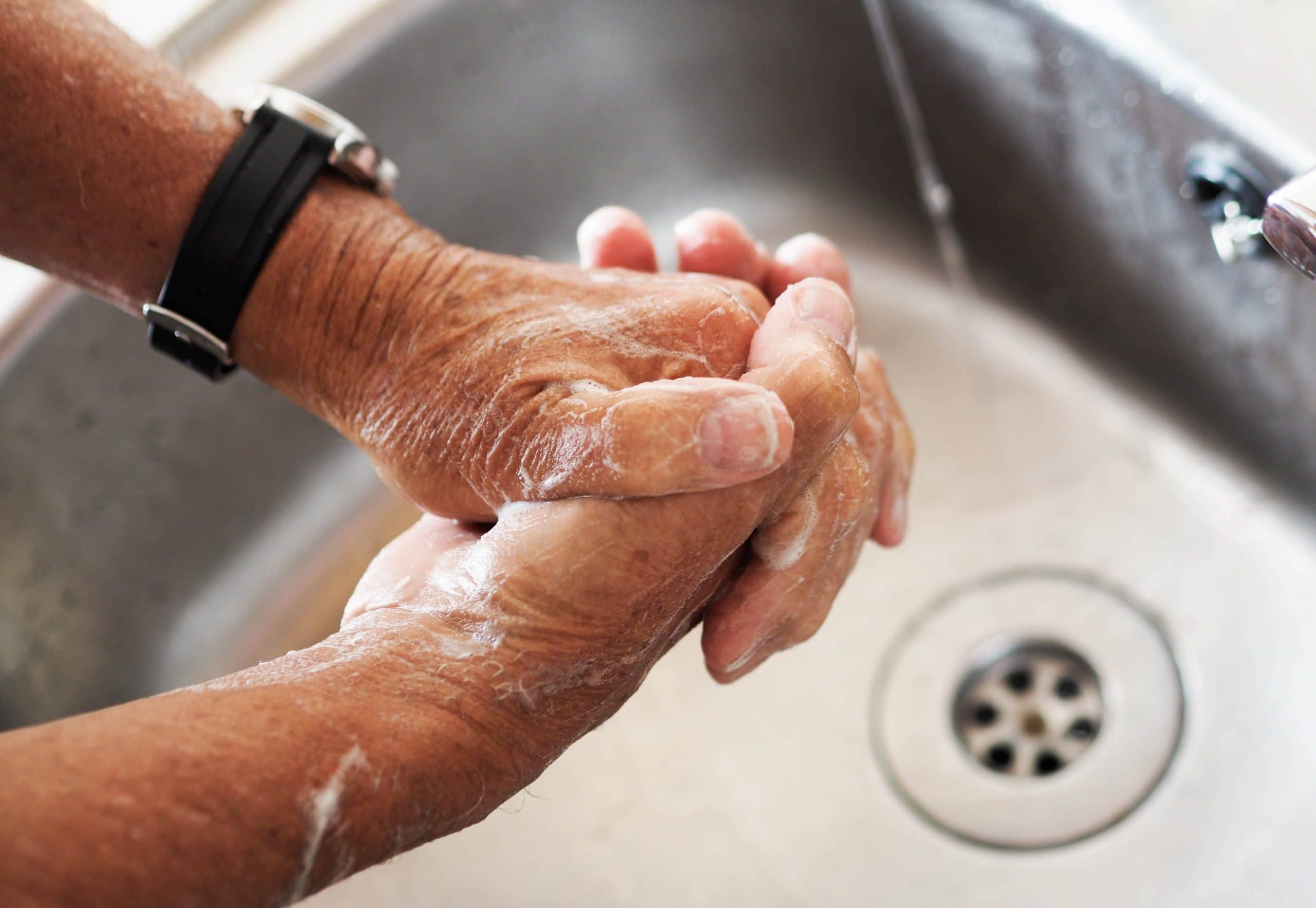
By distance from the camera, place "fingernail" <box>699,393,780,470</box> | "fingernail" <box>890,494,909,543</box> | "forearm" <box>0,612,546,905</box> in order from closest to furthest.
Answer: "forearm" <box>0,612,546,905</box>
"fingernail" <box>699,393,780,470</box>
"fingernail" <box>890,494,909,543</box>

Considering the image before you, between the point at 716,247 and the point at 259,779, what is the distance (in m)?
0.48

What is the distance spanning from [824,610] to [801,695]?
194mm

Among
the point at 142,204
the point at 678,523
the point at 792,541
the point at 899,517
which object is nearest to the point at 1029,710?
the point at 899,517

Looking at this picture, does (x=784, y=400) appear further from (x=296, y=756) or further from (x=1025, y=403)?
(x=1025, y=403)

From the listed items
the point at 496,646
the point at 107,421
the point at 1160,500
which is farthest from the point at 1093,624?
the point at 107,421

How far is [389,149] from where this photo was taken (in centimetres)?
97

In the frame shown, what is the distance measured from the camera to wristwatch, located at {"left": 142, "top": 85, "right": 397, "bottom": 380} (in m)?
0.64

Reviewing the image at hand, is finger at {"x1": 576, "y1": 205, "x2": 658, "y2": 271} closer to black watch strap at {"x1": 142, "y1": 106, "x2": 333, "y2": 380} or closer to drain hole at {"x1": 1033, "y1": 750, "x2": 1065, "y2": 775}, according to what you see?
black watch strap at {"x1": 142, "y1": 106, "x2": 333, "y2": 380}

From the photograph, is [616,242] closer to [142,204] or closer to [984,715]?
[142,204]

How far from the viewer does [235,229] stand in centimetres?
64

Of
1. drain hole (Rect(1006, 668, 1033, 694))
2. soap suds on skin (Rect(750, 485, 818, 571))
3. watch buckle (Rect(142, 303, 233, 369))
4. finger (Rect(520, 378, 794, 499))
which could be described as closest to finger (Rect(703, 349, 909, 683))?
soap suds on skin (Rect(750, 485, 818, 571))

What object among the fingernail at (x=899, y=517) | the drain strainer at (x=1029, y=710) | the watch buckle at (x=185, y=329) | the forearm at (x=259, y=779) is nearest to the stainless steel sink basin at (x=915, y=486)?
the drain strainer at (x=1029, y=710)

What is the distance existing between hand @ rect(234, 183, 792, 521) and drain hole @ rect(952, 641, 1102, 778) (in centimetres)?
34

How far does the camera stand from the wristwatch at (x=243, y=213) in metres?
0.64
